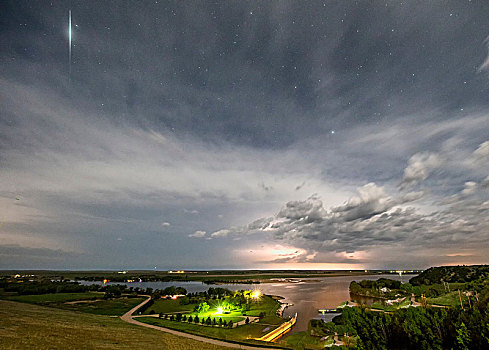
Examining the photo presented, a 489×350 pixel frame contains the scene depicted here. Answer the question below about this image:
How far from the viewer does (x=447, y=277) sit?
146625mm

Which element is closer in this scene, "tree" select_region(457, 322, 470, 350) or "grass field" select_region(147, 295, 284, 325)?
"tree" select_region(457, 322, 470, 350)

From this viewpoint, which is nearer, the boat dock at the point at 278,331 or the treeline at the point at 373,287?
the boat dock at the point at 278,331

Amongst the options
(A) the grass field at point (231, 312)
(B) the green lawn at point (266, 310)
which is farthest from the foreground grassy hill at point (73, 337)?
(B) the green lawn at point (266, 310)

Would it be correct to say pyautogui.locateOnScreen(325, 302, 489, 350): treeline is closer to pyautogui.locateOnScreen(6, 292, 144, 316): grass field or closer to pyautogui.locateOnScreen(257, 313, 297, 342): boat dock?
pyautogui.locateOnScreen(257, 313, 297, 342): boat dock

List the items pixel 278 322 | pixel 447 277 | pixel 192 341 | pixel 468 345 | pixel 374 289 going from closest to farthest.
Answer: pixel 468 345 < pixel 192 341 < pixel 278 322 < pixel 374 289 < pixel 447 277

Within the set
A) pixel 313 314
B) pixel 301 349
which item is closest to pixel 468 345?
pixel 301 349

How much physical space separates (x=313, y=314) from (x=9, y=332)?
7179 cm

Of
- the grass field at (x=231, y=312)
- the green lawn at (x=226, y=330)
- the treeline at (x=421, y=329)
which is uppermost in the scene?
the treeline at (x=421, y=329)

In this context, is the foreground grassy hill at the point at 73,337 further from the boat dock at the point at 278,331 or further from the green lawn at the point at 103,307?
the green lawn at the point at 103,307

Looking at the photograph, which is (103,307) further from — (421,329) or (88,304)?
(421,329)

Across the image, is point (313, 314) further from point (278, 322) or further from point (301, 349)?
point (301, 349)

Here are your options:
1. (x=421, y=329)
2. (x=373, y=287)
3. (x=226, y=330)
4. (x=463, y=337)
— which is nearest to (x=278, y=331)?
(x=226, y=330)

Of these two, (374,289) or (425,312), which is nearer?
(425,312)

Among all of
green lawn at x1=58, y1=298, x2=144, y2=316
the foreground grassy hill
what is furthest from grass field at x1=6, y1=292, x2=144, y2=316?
the foreground grassy hill
